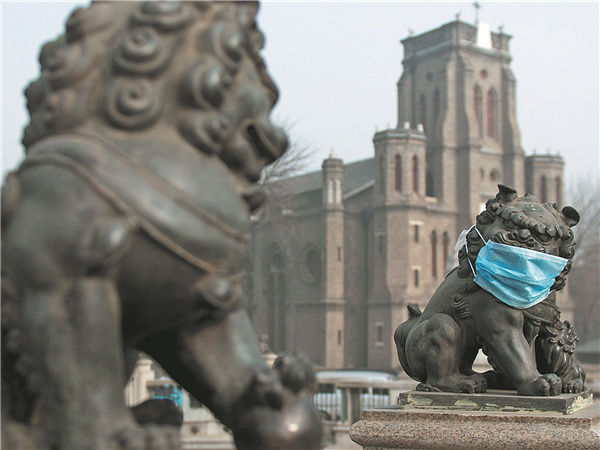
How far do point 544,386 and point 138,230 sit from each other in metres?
2.92

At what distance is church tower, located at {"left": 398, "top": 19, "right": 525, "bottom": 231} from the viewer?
150 feet

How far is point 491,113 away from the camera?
157 ft

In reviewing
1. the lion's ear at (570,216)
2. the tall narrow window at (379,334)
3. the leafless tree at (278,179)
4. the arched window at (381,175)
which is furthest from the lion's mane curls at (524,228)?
the tall narrow window at (379,334)

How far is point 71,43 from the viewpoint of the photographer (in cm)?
182

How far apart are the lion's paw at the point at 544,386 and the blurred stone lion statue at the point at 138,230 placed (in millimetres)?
2520

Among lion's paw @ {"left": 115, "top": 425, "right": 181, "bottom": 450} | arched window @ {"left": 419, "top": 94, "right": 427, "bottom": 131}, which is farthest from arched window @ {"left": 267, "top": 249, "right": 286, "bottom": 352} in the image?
lion's paw @ {"left": 115, "top": 425, "right": 181, "bottom": 450}

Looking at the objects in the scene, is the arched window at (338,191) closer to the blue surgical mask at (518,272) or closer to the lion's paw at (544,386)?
the blue surgical mask at (518,272)

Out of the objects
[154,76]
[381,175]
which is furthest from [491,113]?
[154,76]

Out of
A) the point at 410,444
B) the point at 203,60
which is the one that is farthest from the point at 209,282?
the point at 410,444

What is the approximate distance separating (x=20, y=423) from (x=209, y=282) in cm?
50

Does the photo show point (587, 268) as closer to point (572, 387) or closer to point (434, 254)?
point (434, 254)

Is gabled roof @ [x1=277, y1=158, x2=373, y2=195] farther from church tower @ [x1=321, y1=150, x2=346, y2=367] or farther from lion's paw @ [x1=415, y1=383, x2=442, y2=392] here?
lion's paw @ [x1=415, y1=383, x2=442, y2=392]

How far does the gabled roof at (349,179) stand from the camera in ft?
161

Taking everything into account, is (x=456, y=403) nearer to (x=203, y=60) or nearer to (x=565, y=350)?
(x=565, y=350)
